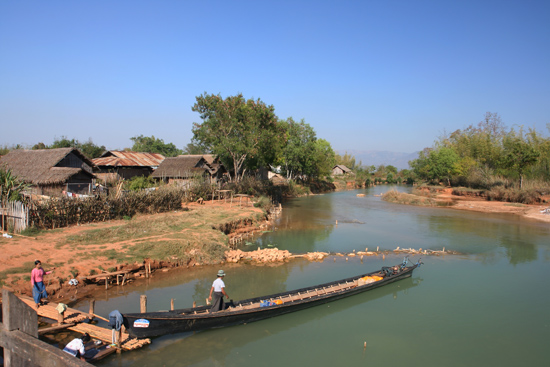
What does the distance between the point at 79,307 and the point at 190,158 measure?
76.1 feet

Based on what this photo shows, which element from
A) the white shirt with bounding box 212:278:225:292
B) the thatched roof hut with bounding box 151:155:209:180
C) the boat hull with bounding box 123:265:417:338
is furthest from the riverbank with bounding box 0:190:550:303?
the thatched roof hut with bounding box 151:155:209:180

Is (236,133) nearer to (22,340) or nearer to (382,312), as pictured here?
(382,312)

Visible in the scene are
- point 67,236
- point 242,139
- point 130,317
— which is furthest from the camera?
point 242,139

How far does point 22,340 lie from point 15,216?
1395 cm

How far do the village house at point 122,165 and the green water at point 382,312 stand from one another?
18259 millimetres

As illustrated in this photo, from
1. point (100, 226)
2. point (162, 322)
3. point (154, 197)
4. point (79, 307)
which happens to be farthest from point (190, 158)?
point (162, 322)

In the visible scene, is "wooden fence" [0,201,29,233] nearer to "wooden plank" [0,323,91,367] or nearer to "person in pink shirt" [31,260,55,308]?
"person in pink shirt" [31,260,55,308]

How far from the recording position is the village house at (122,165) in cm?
3134

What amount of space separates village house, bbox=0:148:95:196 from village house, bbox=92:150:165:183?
243 inches

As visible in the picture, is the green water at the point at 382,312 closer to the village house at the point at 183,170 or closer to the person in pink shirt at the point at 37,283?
the person in pink shirt at the point at 37,283

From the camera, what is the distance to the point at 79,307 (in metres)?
10.4

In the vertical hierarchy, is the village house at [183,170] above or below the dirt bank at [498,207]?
above

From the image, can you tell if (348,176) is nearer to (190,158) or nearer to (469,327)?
(190,158)

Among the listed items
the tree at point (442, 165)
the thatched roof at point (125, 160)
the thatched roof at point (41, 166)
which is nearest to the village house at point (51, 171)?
the thatched roof at point (41, 166)
